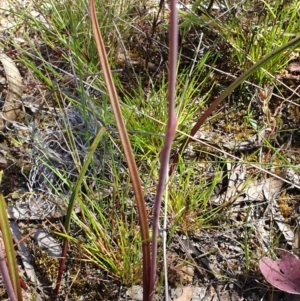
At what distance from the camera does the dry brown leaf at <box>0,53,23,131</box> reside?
1.47 meters

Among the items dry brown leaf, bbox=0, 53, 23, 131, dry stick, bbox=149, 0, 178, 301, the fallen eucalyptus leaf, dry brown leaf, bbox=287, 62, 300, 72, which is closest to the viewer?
dry stick, bbox=149, 0, 178, 301

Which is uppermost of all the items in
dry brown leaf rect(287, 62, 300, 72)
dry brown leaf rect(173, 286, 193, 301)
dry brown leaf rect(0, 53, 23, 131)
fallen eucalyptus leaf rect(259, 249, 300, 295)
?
dry brown leaf rect(287, 62, 300, 72)

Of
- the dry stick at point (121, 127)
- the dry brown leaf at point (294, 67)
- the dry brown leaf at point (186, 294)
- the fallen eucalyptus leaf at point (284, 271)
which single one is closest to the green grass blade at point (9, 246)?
the dry stick at point (121, 127)

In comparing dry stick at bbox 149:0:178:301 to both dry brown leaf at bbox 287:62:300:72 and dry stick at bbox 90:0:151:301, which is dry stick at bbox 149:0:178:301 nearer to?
dry stick at bbox 90:0:151:301

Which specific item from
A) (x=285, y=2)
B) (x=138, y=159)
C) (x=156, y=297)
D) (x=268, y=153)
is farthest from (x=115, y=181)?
(x=285, y=2)

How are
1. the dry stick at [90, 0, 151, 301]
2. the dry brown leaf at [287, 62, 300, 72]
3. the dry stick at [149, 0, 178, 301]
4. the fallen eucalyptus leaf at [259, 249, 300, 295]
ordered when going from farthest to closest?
the dry brown leaf at [287, 62, 300, 72], the fallen eucalyptus leaf at [259, 249, 300, 295], the dry stick at [90, 0, 151, 301], the dry stick at [149, 0, 178, 301]

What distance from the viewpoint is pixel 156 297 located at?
45.5 inches

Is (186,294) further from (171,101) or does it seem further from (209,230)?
(171,101)

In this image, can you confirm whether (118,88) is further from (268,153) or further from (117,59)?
(268,153)

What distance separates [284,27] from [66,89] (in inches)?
29.9

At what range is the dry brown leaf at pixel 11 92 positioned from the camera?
147 centimetres

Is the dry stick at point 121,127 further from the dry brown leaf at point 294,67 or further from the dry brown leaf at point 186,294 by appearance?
the dry brown leaf at point 294,67

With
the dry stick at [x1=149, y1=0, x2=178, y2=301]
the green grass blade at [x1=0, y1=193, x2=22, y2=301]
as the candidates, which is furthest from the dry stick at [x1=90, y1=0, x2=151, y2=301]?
the green grass blade at [x1=0, y1=193, x2=22, y2=301]

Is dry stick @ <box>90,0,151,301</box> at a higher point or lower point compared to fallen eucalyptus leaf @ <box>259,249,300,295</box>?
higher
